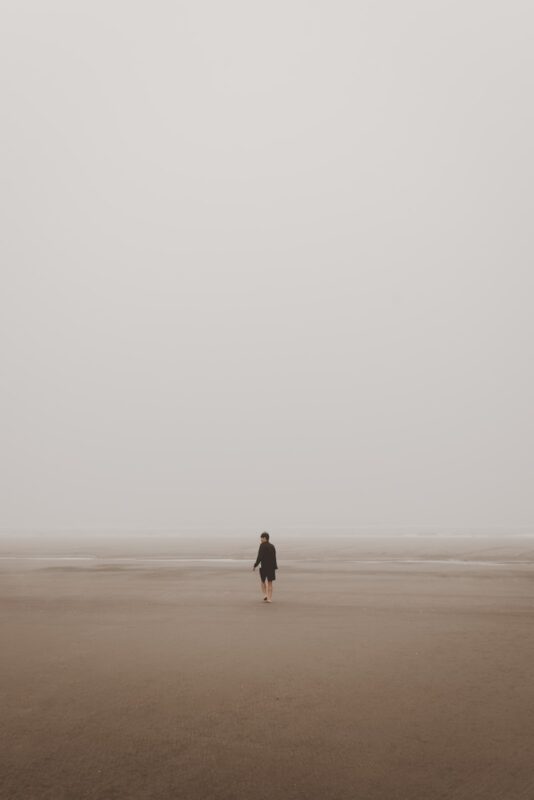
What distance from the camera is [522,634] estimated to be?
1321cm

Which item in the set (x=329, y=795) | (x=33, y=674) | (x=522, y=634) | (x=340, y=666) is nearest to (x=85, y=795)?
(x=329, y=795)

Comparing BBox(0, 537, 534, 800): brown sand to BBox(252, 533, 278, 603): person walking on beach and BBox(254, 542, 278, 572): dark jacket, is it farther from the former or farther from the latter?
BBox(254, 542, 278, 572): dark jacket

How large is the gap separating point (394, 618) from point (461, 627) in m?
1.96

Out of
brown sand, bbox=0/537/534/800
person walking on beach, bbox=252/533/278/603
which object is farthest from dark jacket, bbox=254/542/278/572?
brown sand, bbox=0/537/534/800

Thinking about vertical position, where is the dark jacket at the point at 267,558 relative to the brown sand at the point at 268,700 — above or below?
above

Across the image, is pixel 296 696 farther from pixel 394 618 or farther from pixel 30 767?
pixel 394 618

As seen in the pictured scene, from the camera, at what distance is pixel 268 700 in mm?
8898

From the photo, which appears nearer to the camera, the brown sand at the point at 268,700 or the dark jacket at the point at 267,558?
the brown sand at the point at 268,700

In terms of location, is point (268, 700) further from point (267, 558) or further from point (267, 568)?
point (267, 558)

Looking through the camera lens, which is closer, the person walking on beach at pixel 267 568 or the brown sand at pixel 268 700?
the brown sand at pixel 268 700

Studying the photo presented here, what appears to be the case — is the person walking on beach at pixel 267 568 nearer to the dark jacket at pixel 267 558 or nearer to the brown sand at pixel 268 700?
the dark jacket at pixel 267 558

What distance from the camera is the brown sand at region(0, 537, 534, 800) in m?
6.36

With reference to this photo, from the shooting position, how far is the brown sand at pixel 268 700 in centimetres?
636

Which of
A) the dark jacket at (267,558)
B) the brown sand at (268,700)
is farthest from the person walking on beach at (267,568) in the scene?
the brown sand at (268,700)
